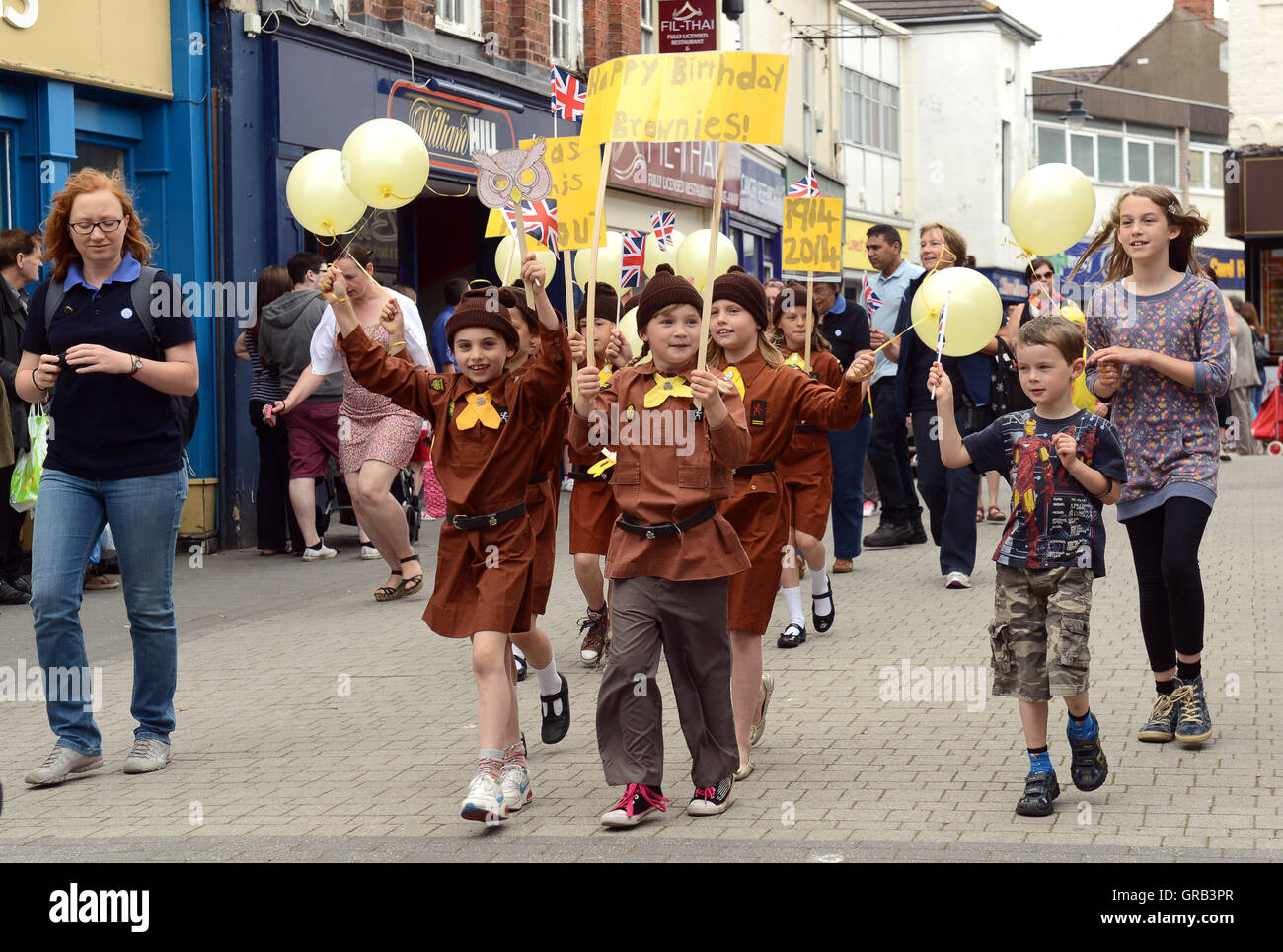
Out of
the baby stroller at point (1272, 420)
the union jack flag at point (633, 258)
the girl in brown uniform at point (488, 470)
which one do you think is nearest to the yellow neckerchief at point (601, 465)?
the girl in brown uniform at point (488, 470)

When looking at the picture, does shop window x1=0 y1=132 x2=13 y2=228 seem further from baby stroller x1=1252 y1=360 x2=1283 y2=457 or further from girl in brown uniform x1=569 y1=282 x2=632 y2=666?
baby stroller x1=1252 y1=360 x2=1283 y2=457

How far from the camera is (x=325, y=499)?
527 inches

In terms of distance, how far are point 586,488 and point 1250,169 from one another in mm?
24553

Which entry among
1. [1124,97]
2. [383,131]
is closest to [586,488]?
[383,131]

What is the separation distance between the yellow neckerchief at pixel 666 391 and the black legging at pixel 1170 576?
193 centimetres

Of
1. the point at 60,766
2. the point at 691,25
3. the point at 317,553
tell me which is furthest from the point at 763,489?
the point at 691,25

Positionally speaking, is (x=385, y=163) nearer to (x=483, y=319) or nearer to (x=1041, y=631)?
(x=483, y=319)

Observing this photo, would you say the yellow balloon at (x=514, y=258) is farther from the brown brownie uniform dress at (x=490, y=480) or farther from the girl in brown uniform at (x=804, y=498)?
the girl in brown uniform at (x=804, y=498)

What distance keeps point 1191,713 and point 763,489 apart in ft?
5.84

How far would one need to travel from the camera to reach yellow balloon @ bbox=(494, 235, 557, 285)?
6.67m

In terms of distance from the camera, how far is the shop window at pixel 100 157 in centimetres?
1252

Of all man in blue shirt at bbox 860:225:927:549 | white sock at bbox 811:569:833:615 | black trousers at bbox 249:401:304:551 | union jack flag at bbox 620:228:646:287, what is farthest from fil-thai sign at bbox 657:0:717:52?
white sock at bbox 811:569:833:615

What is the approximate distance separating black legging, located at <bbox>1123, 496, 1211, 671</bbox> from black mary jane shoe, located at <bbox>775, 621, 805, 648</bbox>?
2455 millimetres

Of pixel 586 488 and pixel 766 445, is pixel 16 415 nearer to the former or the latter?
pixel 586 488
